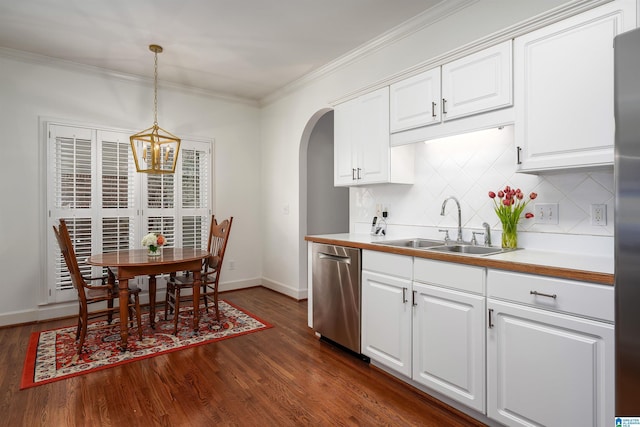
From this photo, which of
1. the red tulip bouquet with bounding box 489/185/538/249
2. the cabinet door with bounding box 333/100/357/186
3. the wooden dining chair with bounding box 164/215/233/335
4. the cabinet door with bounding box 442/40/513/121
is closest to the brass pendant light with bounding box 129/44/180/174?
the wooden dining chair with bounding box 164/215/233/335

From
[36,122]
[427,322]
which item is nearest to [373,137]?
[427,322]

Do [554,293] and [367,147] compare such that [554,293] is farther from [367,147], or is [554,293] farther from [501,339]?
[367,147]

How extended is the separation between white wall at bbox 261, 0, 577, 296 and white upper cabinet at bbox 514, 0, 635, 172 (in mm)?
570

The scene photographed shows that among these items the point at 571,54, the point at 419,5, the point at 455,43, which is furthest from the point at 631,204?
the point at 419,5

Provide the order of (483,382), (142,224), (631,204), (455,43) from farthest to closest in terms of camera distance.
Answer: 1. (142,224)
2. (455,43)
3. (483,382)
4. (631,204)

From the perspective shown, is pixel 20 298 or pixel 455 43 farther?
pixel 20 298

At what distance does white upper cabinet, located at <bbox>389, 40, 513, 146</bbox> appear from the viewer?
2.11 meters

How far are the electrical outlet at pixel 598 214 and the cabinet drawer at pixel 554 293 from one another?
68 centimetres

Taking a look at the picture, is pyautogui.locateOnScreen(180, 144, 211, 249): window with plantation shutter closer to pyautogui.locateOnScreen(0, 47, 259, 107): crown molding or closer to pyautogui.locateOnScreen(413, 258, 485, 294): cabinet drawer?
pyautogui.locateOnScreen(0, 47, 259, 107): crown molding

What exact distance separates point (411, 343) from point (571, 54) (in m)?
1.88

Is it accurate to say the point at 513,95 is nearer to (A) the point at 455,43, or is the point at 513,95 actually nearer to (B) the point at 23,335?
(A) the point at 455,43

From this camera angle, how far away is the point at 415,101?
8.60 feet

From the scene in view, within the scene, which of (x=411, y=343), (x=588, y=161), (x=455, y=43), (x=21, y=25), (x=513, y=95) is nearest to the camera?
(x=588, y=161)

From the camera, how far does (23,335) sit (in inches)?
132
